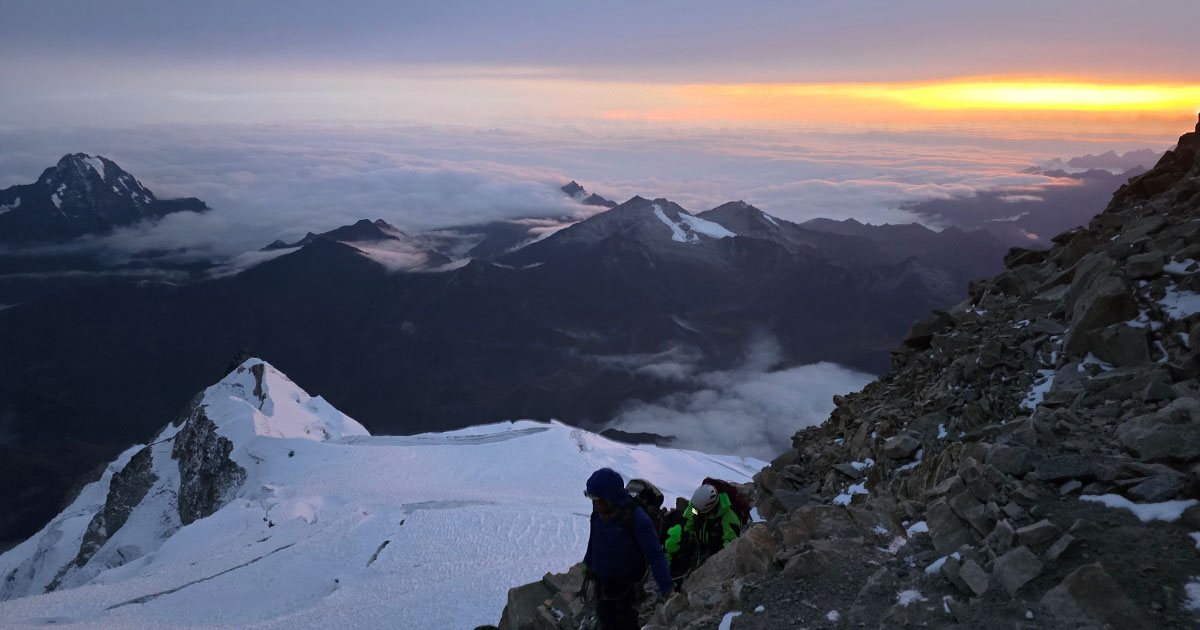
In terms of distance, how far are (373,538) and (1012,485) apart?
24.8 m

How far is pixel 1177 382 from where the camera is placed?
10.1 metres

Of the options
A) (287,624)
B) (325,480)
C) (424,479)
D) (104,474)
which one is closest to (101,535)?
(104,474)

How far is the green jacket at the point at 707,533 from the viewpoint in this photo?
35.6ft

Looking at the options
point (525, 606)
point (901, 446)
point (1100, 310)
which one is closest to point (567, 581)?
point (525, 606)

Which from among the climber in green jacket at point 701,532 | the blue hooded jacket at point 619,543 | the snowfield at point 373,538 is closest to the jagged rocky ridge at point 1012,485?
the climber in green jacket at point 701,532

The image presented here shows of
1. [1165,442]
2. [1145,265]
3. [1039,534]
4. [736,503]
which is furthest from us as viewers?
[1145,265]

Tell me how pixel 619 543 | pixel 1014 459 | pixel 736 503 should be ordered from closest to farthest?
pixel 1014 459 < pixel 619 543 < pixel 736 503

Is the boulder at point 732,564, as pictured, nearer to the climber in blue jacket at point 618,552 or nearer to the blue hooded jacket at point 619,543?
the climber in blue jacket at point 618,552

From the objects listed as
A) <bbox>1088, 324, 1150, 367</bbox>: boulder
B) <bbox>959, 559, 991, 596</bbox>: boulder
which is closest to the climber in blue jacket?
<bbox>959, 559, 991, 596</bbox>: boulder

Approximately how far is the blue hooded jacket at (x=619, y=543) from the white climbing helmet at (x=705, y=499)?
1.79 metres

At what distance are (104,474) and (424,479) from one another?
9480 cm

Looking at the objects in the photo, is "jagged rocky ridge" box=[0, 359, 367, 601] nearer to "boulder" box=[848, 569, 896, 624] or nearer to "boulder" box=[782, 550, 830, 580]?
"boulder" box=[782, 550, 830, 580]

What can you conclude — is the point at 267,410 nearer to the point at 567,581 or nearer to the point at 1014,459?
the point at 567,581

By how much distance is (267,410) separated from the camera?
264ft
